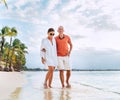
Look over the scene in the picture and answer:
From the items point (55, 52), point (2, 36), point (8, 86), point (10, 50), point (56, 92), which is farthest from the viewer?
Result: point (10, 50)

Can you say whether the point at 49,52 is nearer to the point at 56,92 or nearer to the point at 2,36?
the point at 56,92

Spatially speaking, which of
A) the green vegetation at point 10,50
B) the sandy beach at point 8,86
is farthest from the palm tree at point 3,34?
the sandy beach at point 8,86

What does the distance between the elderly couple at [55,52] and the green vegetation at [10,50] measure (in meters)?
61.3

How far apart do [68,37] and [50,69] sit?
1.19m

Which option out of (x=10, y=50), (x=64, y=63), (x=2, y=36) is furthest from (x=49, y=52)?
(x=10, y=50)

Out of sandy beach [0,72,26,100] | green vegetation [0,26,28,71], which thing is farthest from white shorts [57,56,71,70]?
green vegetation [0,26,28,71]

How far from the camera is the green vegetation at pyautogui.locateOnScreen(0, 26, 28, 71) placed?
7432 centimetres

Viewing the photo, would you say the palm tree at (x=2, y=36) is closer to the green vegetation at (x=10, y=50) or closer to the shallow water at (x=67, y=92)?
the green vegetation at (x=10, y=50)

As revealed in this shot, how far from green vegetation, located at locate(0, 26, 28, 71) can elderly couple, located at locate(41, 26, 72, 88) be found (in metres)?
61.3

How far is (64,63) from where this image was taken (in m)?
10.7

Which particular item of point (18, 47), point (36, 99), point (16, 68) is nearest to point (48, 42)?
point (36, 99)

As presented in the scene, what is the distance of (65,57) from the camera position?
10742mm

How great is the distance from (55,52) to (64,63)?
456mm

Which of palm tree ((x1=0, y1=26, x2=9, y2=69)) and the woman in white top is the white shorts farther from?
palm tree ((x1=0, y1=26, x2=9, y2=69))
